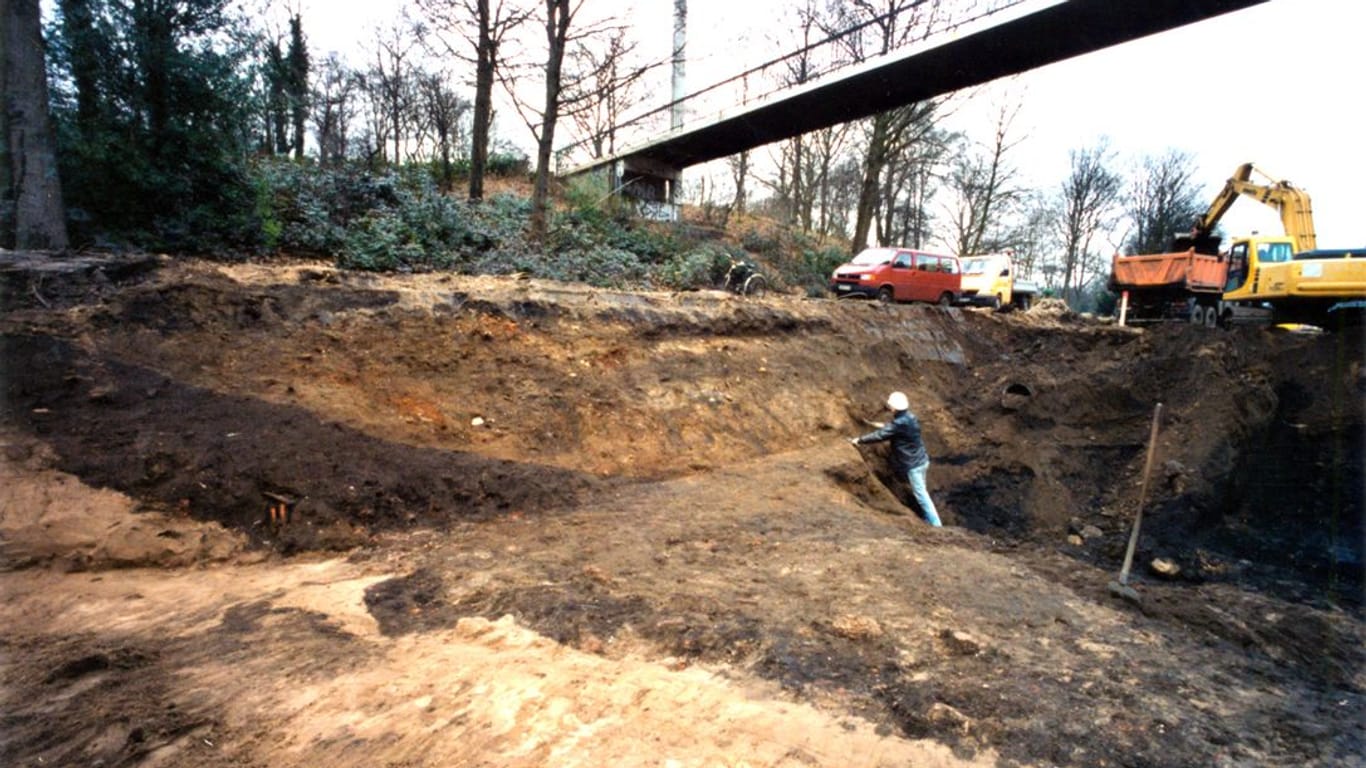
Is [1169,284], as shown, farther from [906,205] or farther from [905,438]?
[906,205]

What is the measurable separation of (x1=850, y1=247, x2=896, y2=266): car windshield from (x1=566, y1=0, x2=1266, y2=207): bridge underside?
170 inches

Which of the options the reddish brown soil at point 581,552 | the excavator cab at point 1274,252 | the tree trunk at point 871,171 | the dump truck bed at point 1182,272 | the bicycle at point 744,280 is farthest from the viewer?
the tree trunk at point 871,171

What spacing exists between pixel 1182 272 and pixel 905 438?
1335 centimetres

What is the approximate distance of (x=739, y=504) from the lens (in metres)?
6.81

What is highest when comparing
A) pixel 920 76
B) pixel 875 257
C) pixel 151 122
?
pixel 920 76

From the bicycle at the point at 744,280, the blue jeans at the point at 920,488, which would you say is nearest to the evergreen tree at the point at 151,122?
the bicycle at the point at 744,280

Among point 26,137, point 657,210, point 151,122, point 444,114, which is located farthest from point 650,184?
point 26,137

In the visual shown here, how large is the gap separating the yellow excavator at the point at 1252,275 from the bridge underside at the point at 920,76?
5.29 meters

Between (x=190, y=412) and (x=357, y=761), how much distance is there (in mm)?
4180

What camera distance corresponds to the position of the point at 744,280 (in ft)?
55.1

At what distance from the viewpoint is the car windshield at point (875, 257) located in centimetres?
1802

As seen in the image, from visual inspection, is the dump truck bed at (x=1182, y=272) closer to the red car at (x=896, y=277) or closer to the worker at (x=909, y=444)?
the red car at (x=896, y=277)

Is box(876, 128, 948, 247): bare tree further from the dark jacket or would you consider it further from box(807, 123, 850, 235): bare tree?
the dark jacket

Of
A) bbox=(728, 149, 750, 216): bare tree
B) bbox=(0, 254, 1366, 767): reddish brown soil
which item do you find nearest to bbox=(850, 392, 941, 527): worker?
bbox=(0, 254, 1366, 767): reddish brown soil
